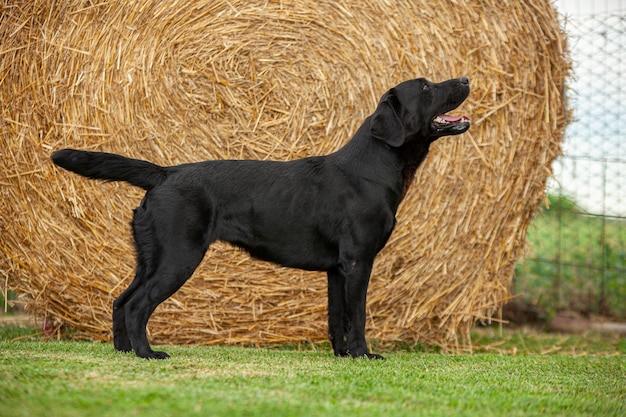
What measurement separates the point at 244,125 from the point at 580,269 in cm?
284

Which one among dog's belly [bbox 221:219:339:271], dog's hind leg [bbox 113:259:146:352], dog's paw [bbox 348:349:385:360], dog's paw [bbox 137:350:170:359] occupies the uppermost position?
dog's belly [bbox 221:219:339:271]

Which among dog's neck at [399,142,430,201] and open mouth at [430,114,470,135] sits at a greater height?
open mouth at [430,114,470,135]

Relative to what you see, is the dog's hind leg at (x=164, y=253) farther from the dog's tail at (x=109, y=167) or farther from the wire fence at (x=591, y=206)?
the wire fence at (x=591, y=206)

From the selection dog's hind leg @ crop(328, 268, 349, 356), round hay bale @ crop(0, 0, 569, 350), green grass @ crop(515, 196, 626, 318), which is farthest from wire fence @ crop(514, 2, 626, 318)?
dog's hind leg @ crop(328, 268, 349, 356)

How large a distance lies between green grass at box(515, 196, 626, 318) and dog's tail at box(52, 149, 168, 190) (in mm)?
2959

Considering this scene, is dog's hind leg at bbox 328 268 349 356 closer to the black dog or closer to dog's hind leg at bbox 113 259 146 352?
the black dog

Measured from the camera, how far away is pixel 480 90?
390cm

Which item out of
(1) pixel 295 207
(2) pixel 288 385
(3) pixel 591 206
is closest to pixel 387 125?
(1) pixel 295 207

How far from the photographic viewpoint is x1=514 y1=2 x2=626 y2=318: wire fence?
16.1 ft

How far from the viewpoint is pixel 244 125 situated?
3.88 meters

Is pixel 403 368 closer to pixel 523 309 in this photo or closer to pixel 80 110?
pixel 80 110

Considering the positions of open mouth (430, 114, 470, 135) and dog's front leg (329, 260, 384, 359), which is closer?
dog's front leg (329, 260, 384, 359)

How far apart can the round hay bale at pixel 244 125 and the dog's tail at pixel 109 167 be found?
2.23 feet

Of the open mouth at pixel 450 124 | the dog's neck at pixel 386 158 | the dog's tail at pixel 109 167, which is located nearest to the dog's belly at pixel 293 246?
the dog's neck at pixel 386 158
